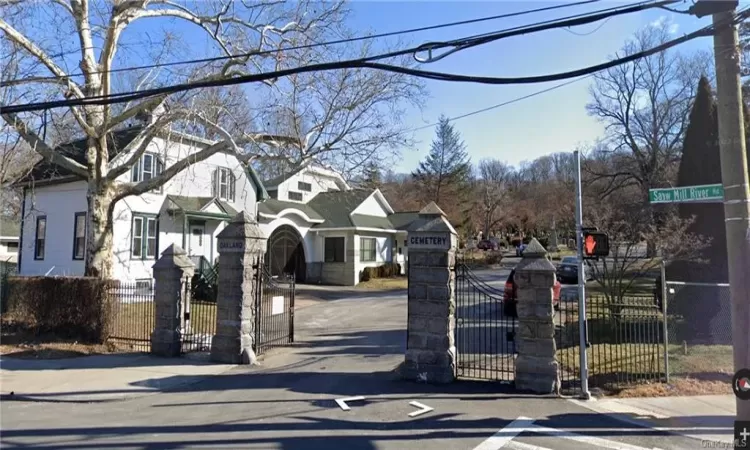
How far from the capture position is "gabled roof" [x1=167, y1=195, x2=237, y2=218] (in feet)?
71.4

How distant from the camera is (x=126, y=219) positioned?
20.2 metres

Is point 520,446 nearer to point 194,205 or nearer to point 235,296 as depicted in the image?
point 235,296

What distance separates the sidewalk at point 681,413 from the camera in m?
6.14

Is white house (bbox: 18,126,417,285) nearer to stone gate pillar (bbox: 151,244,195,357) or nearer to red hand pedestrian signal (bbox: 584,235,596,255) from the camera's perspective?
stone gate pillar (bbox: 151,244,195,357)

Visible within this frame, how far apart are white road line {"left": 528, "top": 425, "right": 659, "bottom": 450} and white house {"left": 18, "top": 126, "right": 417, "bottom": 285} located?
12.3m

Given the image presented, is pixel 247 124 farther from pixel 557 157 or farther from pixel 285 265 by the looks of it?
pixel 557 157

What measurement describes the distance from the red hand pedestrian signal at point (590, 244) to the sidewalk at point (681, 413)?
2.34 metres

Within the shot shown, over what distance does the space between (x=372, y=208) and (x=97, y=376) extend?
1025 inches

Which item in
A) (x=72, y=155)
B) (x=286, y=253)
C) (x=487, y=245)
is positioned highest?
(x=72, y=155)

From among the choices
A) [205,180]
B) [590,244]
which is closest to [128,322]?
[590,244]

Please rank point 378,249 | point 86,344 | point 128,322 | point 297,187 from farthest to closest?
point 297,187 → point 378,249 → point 128,322 → point 86,344

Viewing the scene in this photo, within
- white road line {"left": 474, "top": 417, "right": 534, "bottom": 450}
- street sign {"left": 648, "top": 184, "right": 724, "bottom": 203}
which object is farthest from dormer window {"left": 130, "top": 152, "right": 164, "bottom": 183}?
street sign {"left": 648, "top": 184, "right": 724, "bottom": 203}

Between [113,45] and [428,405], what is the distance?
45.4 feet

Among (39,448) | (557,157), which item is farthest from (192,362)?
(557,157)
